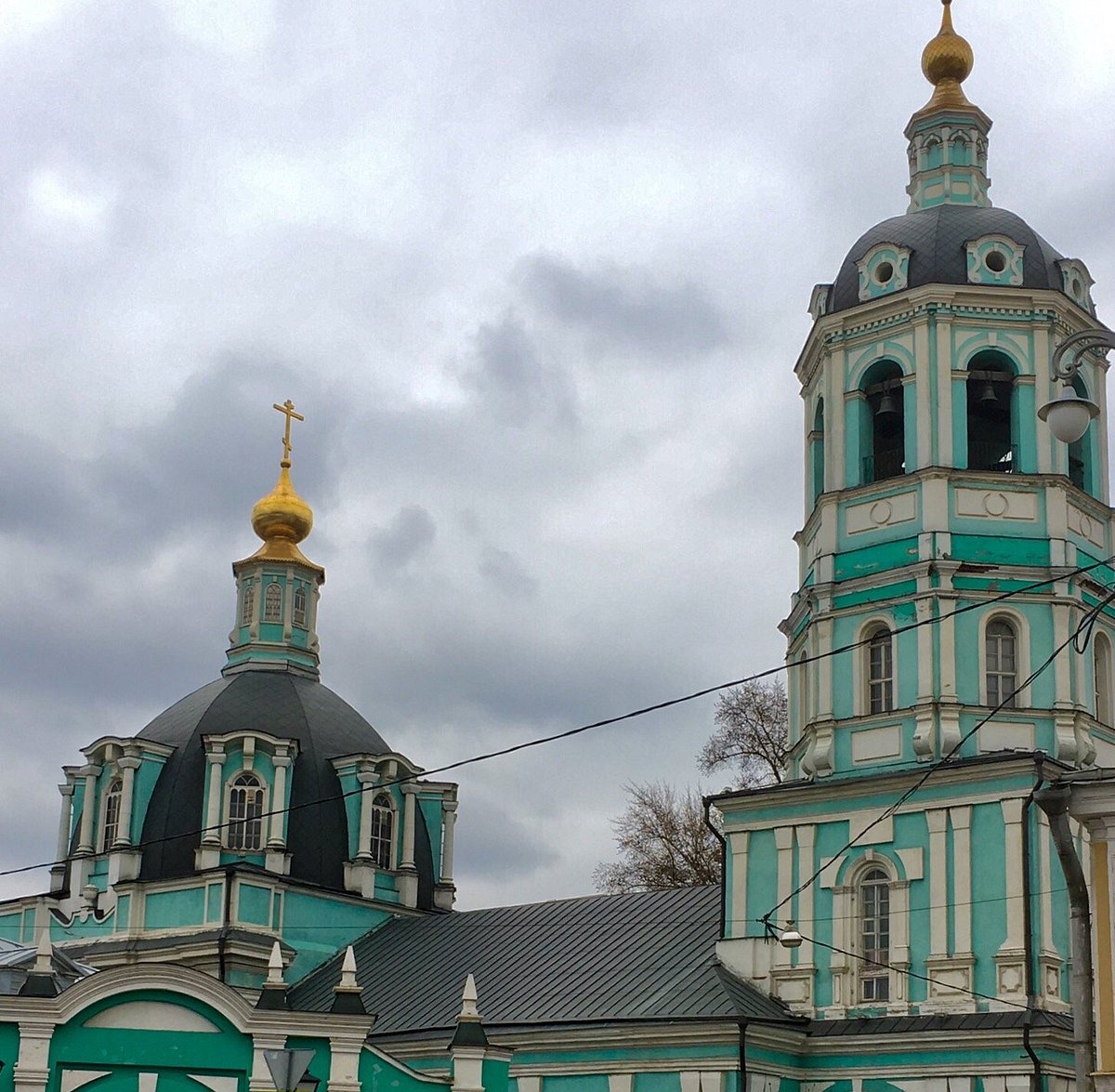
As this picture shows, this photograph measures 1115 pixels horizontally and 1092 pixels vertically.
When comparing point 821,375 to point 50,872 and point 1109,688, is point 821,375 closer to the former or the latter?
point 1109,688

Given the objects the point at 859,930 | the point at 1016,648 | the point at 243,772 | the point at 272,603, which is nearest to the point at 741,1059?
the point at 859,930

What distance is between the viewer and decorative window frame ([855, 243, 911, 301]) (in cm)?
2730

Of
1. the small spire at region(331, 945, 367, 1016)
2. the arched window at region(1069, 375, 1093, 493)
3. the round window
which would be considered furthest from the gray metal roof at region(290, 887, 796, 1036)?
the round window

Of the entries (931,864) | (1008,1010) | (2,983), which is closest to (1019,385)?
(931,864)

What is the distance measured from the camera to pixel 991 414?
27.5 meters

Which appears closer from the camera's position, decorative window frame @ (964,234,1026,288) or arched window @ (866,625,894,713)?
arched window @ (866,625,894,713)

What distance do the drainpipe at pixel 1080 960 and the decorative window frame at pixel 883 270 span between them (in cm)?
1328

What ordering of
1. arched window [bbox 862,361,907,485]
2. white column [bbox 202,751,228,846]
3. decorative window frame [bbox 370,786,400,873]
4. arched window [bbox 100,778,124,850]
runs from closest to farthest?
arched window [bbox 862,361,907,485] → white column [bbox 202,751,228,846] → arched window [bbox 100,778,124,850] → decorative window frame [bbox 370,786,400,873]

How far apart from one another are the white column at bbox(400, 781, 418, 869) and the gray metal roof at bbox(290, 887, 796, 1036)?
2.51 meters

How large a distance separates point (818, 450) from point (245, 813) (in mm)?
12864

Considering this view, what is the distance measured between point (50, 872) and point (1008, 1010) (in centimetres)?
2002

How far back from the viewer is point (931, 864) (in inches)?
950

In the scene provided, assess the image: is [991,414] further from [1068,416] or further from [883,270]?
[1068,416]

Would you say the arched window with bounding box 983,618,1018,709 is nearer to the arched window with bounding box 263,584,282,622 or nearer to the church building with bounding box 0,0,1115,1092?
the church building with bounding box 0,0,1115,1092
